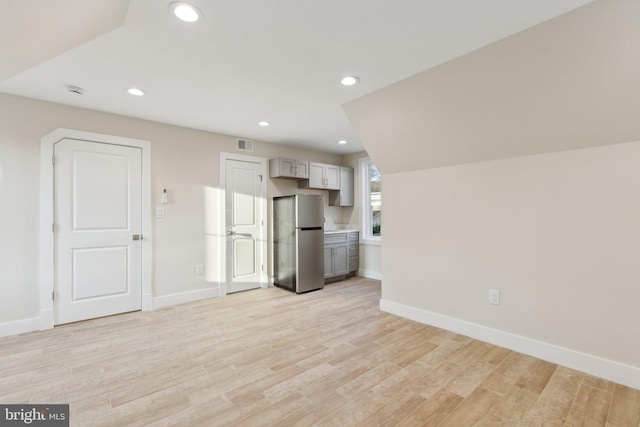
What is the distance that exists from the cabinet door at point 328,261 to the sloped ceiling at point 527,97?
2.36m

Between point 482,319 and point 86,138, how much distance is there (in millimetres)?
4674

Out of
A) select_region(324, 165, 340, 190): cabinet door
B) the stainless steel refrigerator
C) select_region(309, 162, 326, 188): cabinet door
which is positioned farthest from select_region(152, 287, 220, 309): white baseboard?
select_region(324, 165, 340, 190): cabinet door

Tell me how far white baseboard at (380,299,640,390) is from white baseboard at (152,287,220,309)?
2.66 meters

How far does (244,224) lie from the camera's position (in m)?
4.56

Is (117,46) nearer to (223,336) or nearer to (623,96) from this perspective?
(223,336)

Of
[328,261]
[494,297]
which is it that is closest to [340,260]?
[328,261]

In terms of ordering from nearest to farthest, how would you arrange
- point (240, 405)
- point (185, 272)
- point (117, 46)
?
1. point (240, 405)
2. point (117, 46)
3. point (185, 272)

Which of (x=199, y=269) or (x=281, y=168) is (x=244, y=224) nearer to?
(x=199, y=269)

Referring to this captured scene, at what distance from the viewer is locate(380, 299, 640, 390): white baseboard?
206 cm

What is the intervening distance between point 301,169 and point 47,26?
354 centimetres

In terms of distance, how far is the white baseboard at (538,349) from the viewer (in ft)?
6.75

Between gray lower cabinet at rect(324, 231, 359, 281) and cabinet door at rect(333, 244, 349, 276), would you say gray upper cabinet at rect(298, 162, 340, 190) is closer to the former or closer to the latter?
gray lower cabinet at rect(324, 231, 359, 281)

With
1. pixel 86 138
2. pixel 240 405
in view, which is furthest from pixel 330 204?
pixel 240 405

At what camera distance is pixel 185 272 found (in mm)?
3953
